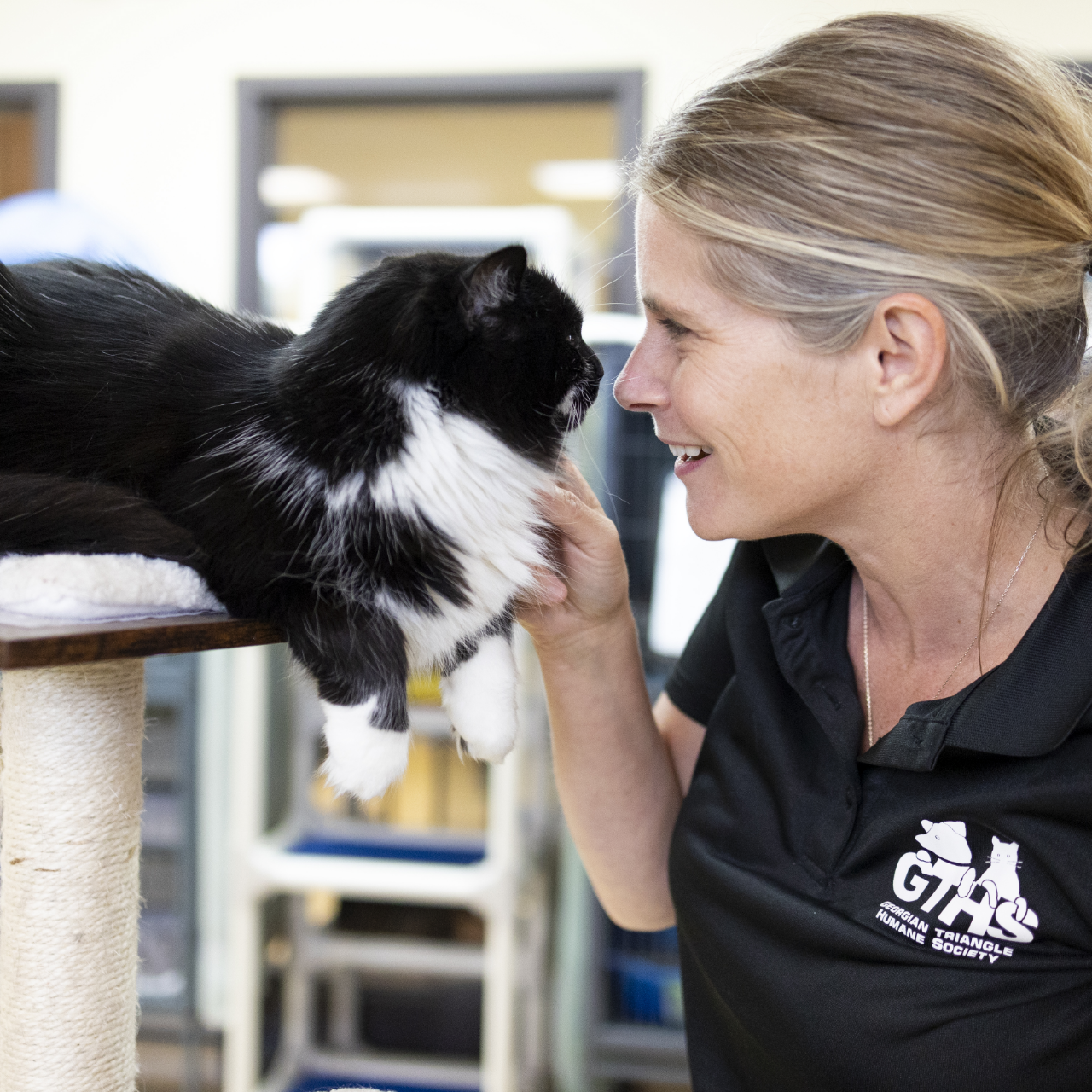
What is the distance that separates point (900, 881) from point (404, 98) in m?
2.44

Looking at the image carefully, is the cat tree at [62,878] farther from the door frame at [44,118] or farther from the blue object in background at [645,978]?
the door frame at [44,118]

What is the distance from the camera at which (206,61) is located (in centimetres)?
272

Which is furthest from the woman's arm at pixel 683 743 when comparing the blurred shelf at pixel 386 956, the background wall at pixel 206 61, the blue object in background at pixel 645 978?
the background wall at pixel 206 61

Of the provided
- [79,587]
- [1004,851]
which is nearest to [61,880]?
[79,587]

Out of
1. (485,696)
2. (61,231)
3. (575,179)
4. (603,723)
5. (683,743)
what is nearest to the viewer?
(485,696)

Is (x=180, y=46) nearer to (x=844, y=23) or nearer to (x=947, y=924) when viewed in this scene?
(x=844, y=23)

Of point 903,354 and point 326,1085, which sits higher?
point 903,354

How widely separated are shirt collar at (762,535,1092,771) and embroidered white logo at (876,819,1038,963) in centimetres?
7

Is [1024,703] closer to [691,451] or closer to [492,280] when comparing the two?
[691,451]

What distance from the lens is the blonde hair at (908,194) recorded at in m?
0.82

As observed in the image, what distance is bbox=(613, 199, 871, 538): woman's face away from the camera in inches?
34.1

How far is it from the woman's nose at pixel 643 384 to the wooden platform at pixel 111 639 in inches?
15.5

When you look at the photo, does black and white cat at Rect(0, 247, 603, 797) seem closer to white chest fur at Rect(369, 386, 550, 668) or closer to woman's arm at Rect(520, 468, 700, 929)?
white chest fur at Rect(369, 386, 550, 668)

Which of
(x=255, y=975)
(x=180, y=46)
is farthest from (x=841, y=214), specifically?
(x=180, y=46)
